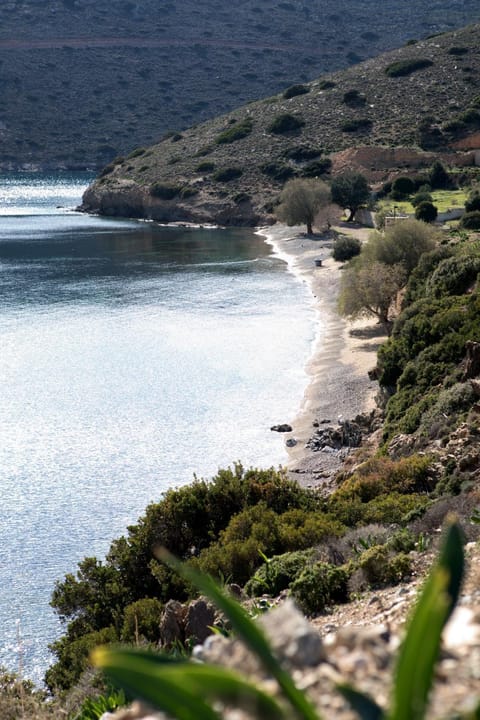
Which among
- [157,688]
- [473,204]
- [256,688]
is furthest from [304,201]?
[157,688]

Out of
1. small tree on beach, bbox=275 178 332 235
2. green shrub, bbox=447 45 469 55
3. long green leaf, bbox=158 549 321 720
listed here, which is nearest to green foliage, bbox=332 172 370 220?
small tree on beach, bbox=275 178 332 235

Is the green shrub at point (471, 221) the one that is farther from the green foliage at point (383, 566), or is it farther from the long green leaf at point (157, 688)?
the long green leaf at point (157, 688)

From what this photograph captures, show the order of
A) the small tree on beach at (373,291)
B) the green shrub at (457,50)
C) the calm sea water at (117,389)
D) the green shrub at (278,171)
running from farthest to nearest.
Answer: the green shrub at (457,50) < the green shrub at (278,171) < the small tree on beach at (373,291) < the calm sea water at (117,389)

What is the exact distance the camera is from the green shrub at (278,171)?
295 feet

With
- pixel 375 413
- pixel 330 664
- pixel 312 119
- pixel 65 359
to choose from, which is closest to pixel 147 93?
pixel 312 119

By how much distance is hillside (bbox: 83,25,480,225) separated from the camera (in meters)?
85.6

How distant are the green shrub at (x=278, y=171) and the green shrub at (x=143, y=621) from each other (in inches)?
3184

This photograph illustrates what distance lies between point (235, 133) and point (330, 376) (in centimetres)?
7597

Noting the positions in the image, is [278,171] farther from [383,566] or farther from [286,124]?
[383,566]

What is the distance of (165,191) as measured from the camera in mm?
93688

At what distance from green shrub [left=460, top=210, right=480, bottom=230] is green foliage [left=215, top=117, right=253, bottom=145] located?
56514 millimetres

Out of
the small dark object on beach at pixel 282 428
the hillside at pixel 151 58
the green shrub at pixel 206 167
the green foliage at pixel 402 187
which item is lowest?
the small dark object on beach at pixel 282 428

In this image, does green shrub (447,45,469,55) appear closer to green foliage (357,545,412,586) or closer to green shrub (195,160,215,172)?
green shrub (195,160,215,172)

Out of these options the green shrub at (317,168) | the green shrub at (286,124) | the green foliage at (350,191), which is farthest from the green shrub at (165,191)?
the green foliage at (350,191)
